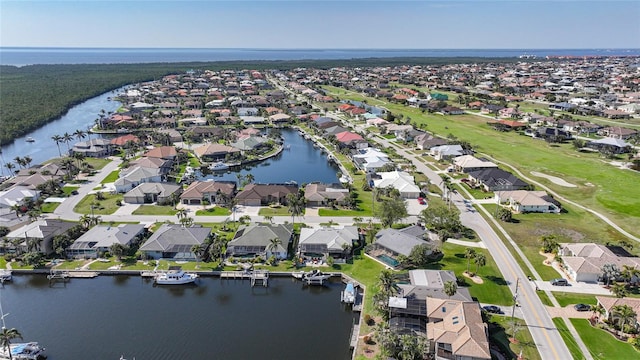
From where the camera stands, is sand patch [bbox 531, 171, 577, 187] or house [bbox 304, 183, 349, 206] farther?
sand patch [bbox 531, 171, 577, 187]

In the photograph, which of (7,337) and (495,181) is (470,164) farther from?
(7,337)

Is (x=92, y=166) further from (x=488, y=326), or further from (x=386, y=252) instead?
(x=488, y=326)

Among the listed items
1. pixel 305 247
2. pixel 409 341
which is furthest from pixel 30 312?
pixel 409 341

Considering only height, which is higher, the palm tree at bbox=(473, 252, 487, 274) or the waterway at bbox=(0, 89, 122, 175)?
the waterway at bbox=(0, 89, 122, 175)

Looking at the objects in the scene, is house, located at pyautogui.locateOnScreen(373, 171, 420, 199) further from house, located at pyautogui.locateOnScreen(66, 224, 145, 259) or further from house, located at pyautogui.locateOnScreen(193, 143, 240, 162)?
house, located at pyautogui.locateOnScreen(66, 224, 145, 259)

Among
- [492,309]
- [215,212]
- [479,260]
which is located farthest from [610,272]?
[215,212]

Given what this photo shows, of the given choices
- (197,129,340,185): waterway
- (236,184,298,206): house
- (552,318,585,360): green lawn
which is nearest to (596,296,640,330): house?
(552,318,585,360): green lawn
